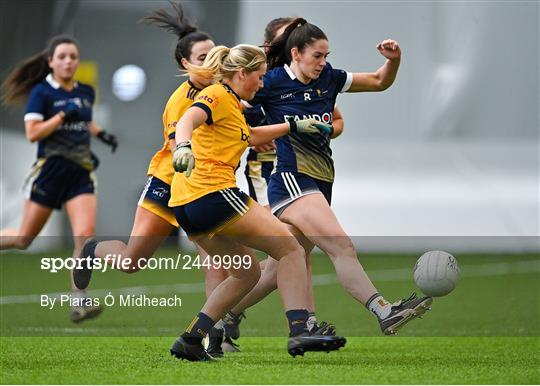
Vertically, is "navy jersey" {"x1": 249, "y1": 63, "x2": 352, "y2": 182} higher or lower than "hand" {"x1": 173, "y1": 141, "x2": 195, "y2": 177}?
higher

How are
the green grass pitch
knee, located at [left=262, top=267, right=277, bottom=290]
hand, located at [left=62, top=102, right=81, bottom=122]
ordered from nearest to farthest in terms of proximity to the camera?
1. the green grass pitch
2. knee, located at [left=262, top=267, right=277, bottom=290]
3. hand, located at [left=62, top=102, right=81, bottom=122]

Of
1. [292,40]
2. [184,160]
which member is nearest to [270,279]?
[292,40]

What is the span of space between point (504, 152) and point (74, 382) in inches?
400

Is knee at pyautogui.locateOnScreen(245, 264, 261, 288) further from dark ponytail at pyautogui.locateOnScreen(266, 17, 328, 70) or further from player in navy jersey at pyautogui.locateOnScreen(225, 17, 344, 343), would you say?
dark ponytail at pyautogui.locateOnScreen(266, 17, 328, 70)

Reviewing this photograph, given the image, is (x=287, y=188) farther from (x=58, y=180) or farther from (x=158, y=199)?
(x=58, y=180)

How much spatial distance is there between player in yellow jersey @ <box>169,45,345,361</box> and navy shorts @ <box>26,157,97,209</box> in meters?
2.94

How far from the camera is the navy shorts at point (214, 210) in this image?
6363 mm

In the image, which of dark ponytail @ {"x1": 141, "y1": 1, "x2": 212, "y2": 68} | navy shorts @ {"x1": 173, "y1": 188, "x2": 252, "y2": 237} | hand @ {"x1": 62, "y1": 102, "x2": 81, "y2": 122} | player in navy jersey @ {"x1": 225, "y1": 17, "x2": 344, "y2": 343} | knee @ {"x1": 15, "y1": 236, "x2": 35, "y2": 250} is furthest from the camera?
knee @ {"x1": 15, "y1": 236, "x2": 35, "y2": 250}

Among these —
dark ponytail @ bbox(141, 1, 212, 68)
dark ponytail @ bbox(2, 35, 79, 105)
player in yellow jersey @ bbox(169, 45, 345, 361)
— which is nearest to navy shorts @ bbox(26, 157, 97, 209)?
dark ponytail @ bbox(2, 35, 79, 105)

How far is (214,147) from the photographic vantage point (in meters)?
6.44

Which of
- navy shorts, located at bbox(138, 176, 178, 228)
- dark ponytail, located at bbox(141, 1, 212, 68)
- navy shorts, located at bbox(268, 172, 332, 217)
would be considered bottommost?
navy shorts, located at bbox(268, 172, 332, 217)

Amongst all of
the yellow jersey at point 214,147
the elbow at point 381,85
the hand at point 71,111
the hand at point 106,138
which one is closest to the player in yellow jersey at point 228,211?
the yellow jersey at point 214,147

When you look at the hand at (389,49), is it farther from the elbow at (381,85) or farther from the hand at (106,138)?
the hand at (106,138)

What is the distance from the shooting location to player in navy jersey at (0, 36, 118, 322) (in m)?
9.29
